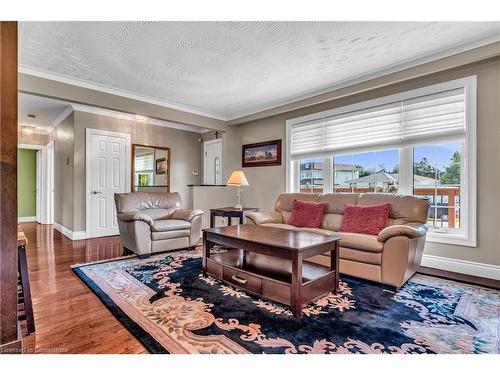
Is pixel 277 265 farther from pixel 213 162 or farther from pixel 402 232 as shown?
pixel 213 162

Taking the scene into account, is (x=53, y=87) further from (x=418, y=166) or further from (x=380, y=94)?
(x=418, y=166)

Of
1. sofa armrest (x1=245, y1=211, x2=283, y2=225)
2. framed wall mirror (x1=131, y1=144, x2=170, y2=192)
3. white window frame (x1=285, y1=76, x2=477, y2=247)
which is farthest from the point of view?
framed wall mirror (x1=131, y1=144, x2=170, y2=192)

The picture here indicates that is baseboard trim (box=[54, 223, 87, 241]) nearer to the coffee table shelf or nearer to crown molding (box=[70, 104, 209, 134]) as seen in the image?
crown molding (box=[70, 104, 209, 134])

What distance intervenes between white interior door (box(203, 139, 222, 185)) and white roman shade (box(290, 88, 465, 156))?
2.16 metres

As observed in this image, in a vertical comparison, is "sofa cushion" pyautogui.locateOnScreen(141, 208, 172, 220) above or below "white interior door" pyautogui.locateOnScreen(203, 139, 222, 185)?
below

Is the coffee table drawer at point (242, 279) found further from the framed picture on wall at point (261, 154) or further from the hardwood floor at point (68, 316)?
the framed picture on wall at point (261, 154)

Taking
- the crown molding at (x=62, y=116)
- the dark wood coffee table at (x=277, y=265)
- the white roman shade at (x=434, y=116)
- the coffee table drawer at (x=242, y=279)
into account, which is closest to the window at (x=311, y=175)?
the white roman shade at (x=434, y=116)

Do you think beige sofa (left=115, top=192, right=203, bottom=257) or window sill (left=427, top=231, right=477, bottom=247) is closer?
window sill (left=427, top=231, right=477, bottom=247)

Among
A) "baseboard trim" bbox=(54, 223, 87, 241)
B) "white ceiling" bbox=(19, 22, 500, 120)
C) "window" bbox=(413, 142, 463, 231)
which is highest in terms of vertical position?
"white ceiling" bbox=(19, 22, 500, 120)

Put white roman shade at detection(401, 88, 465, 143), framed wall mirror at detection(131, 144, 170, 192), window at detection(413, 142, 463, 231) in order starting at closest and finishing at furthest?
white roman shade at detection(401, 88, 465, 143) → window at detection(413, 142, 463, 231) → framed wall mirror at detection(131, 144, 170, 192)

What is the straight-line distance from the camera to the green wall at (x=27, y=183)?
7.43 m

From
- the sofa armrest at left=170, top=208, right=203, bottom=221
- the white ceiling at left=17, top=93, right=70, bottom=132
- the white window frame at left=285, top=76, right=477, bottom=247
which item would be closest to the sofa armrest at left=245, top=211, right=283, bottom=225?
the sofa armrest at left=170, top=208, right=203, bottom=221

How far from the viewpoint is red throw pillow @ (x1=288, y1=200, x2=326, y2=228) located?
369 cm

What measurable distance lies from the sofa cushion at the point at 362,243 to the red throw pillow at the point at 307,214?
778 millimetres
